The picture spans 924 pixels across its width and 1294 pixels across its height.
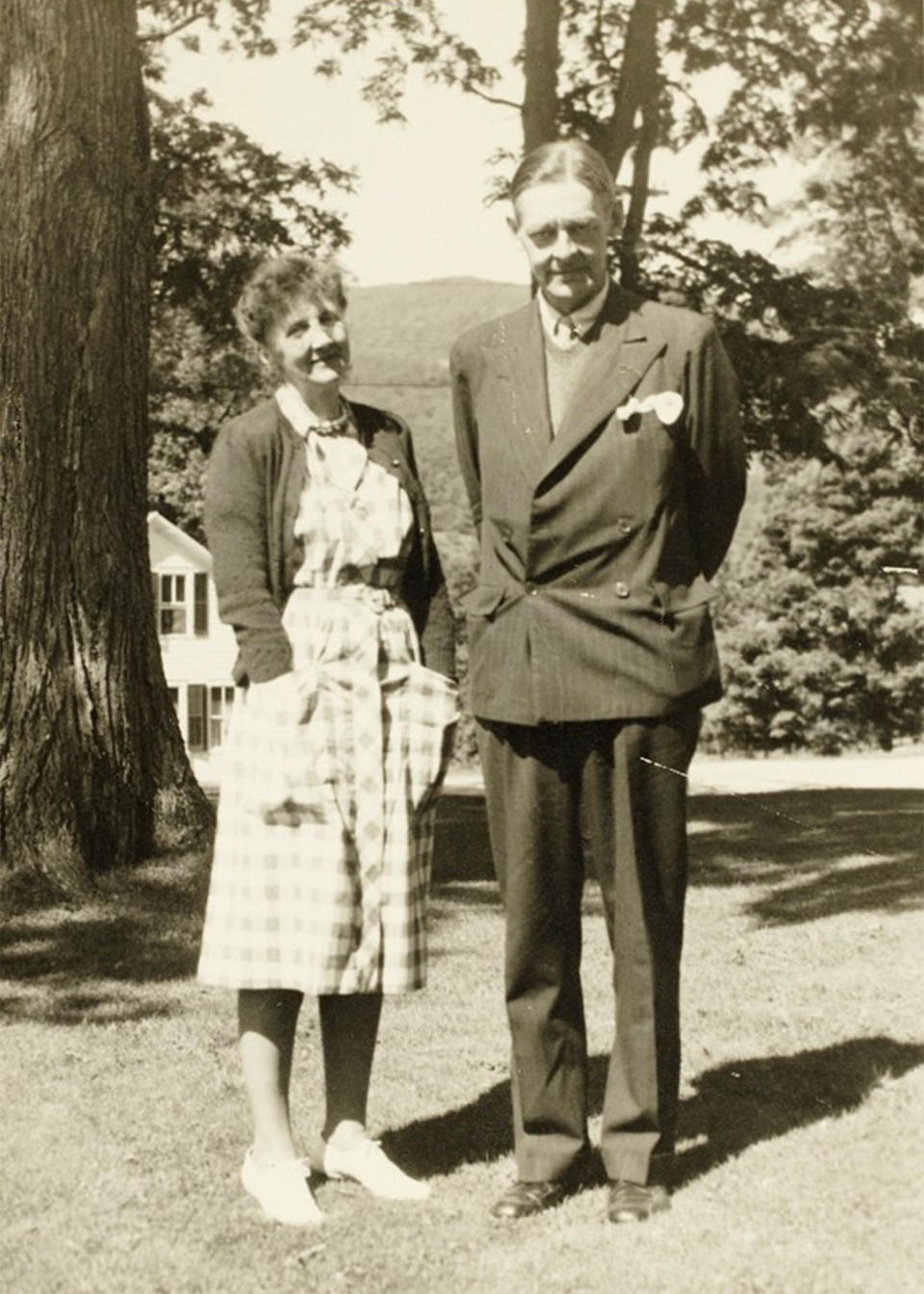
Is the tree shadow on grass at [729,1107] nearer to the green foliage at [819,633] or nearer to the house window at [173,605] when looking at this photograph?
the green foliage at [819,633]

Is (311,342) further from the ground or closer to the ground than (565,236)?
closer to the ground

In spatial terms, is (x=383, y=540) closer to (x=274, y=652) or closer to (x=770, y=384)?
(x=274, y=652)

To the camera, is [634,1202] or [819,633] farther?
[819,633]

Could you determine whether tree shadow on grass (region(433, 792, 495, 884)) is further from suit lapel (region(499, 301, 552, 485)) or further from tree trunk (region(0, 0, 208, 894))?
suit lapel (region(499, 301, 552, 485))

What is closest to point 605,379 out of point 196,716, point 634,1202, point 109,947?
point 634,1202

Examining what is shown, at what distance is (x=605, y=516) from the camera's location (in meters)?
3.67

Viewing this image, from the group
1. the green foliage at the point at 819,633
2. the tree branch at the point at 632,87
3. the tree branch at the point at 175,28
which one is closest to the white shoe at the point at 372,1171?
the tree branch at the point at 632,87

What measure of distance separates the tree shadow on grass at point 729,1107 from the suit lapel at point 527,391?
1642 millimetres

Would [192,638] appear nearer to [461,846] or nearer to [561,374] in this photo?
[461,846]

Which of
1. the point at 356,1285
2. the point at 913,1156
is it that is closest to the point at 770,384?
the point at 913,1156

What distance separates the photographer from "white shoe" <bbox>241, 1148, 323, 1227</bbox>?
370 centimetres

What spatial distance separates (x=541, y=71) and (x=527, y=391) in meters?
10.9

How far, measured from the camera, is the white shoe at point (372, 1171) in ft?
12.6

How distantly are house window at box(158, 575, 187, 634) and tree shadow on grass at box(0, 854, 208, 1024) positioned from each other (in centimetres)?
3690
